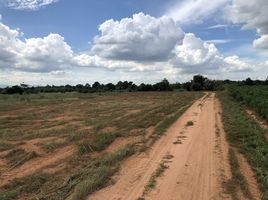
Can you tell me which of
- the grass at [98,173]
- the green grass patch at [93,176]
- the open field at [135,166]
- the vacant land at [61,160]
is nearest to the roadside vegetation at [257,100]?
the open field at [135,166]

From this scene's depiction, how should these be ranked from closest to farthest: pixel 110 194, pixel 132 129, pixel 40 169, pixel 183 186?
pixel 110 194
pixel 183 186
pixel 40 169
pixel 132 129

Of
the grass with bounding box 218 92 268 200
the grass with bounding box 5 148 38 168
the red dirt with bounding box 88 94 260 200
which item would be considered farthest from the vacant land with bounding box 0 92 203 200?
the grass with bounding box 218 92 268 200

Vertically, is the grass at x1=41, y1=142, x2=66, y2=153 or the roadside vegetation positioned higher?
the roadside vegetation

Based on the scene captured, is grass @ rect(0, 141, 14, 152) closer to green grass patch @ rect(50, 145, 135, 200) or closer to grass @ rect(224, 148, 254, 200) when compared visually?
green grass patch @ rect(50, 145, 135, 200)

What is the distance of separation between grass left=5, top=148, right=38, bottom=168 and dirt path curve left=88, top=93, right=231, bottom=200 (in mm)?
2996

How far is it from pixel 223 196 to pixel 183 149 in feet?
15.0

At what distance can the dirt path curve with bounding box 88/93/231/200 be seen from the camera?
7.08 m

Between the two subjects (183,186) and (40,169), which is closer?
(183,186)

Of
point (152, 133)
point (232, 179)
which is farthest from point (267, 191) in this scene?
point (152, 133)

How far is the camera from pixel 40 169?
903 centimetres

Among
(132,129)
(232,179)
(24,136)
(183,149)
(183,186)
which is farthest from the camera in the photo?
(132,129)

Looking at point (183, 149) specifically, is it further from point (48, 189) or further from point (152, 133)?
point (48, 189)

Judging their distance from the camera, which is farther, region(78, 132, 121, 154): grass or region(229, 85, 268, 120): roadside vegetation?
region(229, 85, 268, 120): roadside vegetation

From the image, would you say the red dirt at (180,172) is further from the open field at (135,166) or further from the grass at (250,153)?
the grass at (250,153)
